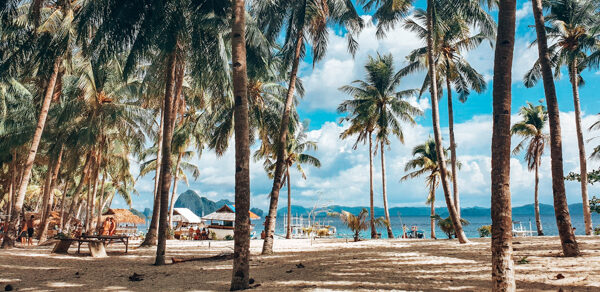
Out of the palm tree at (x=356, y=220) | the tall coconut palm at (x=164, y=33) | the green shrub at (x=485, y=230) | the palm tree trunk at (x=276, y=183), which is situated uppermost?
the tall coconut palm at (x=164, y=33)

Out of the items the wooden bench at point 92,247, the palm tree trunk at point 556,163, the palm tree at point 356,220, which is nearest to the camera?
the palm tree trunk at point 556,163

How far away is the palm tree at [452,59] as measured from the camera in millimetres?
16042

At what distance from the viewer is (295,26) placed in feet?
44.1

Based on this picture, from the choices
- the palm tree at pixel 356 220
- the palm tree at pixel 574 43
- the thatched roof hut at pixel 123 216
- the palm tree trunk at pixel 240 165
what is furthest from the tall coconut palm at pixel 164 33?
the thatched roof hut at pixel 123 216

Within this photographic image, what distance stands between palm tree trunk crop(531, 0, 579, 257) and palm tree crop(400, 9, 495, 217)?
5.74 m

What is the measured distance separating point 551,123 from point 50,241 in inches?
745

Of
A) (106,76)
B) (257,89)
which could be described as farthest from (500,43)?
(106,76)

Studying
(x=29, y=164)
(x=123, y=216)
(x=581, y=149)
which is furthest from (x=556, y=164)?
(x=123, y=216)

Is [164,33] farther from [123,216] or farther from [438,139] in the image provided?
[123,216]

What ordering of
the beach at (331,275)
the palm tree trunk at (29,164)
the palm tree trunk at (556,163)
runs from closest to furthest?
1. the beach at (331,275)
2. the palm tree trunk at (556,163)
3. the palm tree trunk at (29,164)

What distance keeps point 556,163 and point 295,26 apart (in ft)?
30.4

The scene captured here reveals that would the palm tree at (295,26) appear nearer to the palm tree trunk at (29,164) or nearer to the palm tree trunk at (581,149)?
the palm tree trunk at (29,164)

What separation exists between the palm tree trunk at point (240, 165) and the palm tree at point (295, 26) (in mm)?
5705

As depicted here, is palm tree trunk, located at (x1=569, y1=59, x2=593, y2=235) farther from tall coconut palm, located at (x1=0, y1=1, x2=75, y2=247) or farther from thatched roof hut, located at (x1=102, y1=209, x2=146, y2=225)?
thatched roof hut, located at (x1=102, y1=209, x2=146, y2=225)
